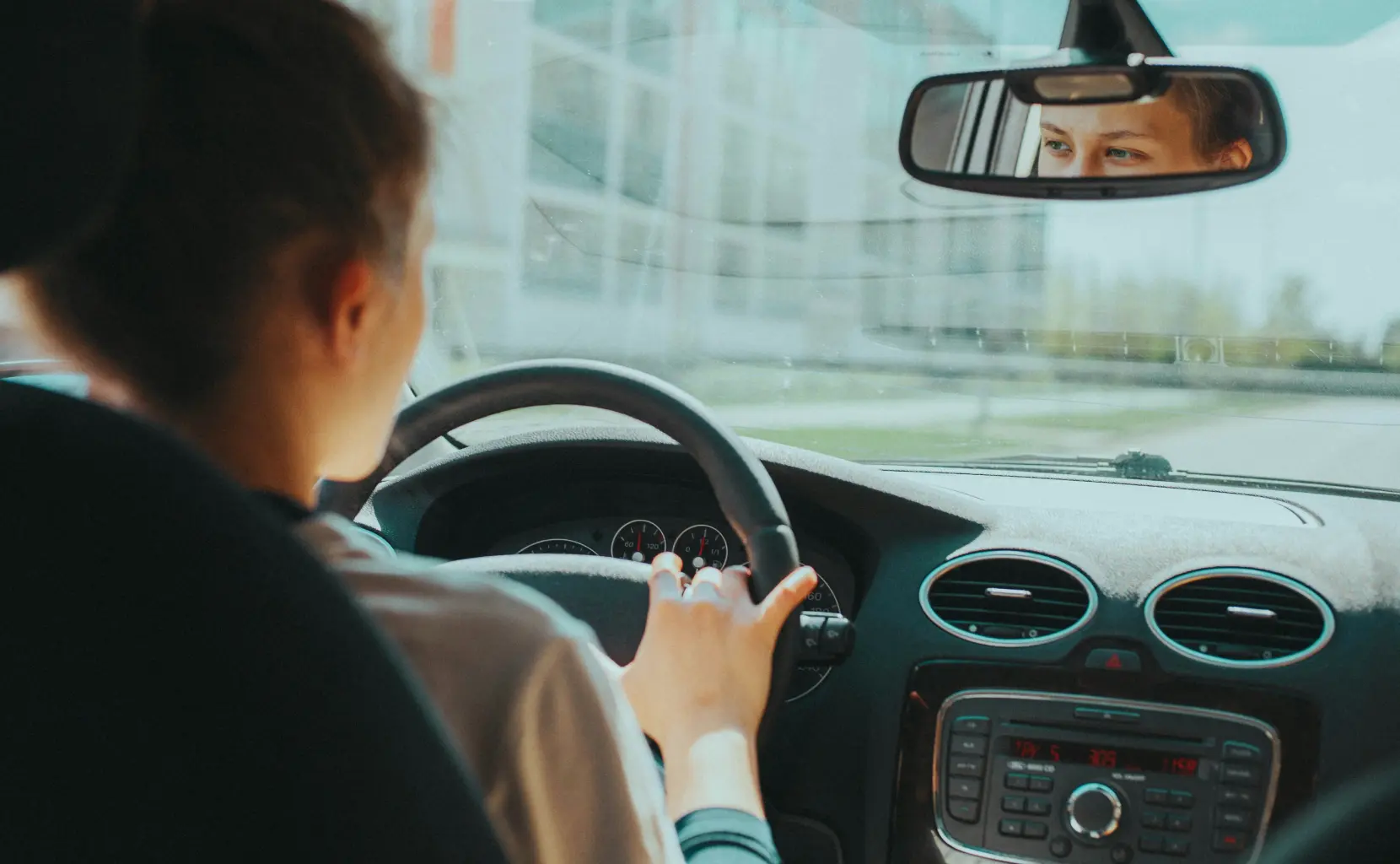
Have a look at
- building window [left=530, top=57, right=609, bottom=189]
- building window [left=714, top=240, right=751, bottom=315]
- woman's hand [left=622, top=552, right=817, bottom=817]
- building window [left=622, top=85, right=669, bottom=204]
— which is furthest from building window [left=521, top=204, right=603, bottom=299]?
woman's hand [left=622, top=552, right=817, bottom=817]

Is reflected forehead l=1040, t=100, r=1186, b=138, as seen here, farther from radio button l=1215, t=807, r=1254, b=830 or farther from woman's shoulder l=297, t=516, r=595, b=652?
woman's shoulder l=297, t=516, r=595, b=652

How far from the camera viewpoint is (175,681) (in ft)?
3.00

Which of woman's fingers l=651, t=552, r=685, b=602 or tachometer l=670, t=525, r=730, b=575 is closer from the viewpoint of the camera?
woman's fingers l=651, t=552, r=685, b=602

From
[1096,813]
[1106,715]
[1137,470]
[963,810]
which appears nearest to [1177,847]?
[1096,813]

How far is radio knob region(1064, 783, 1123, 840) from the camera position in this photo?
2.43 meters

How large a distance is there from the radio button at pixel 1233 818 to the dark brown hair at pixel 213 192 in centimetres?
188

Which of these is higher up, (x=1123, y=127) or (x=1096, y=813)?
(x=1123, y=127)

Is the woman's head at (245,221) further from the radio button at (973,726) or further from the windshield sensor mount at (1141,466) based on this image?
the windshield sensor mount at (1141,466)

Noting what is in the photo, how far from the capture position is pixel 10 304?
1257 mm

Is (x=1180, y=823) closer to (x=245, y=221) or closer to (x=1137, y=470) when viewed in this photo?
(x=1137, y=470)

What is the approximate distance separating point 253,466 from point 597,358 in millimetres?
1217

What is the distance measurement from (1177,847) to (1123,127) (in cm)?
130

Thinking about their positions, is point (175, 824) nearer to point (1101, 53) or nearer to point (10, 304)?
point (10, 304)

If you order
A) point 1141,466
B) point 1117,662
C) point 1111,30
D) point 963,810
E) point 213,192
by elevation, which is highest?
point 1111,30
